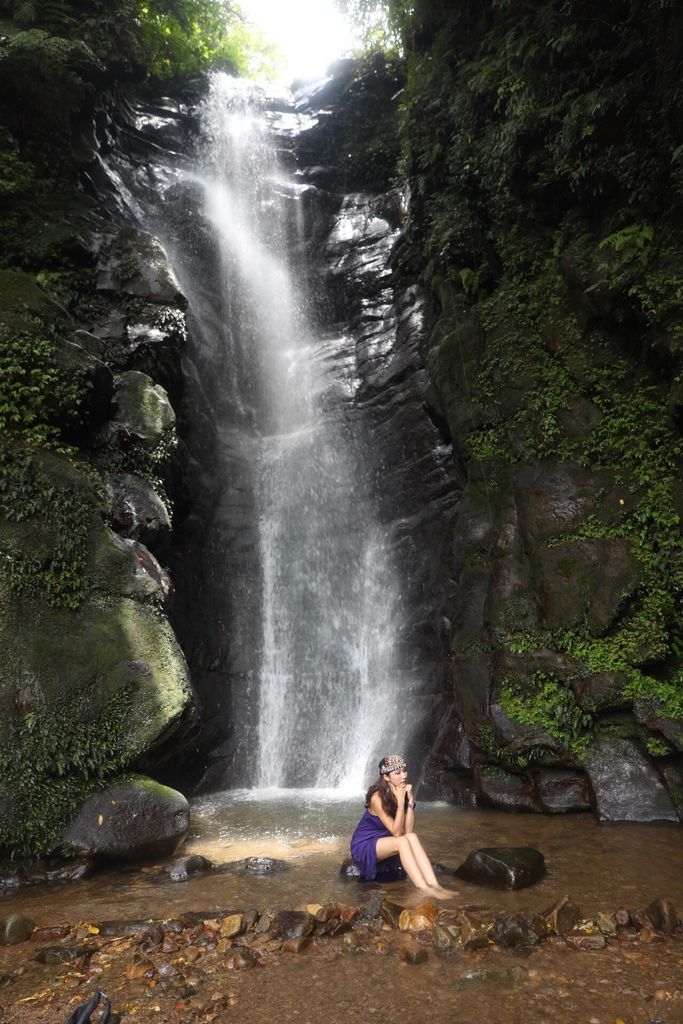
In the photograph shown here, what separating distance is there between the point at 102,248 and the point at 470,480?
8.26m

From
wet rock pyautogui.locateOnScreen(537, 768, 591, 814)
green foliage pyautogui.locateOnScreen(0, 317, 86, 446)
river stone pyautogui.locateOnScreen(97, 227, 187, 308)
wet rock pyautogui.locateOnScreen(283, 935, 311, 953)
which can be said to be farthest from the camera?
river stone pyautogui.locateOnScreen(97, 227, 187, 308)

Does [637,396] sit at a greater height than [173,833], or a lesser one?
greater

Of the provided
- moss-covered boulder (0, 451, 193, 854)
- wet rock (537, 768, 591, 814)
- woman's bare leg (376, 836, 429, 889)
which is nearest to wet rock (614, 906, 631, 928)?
woman's bare leg (376, 836, 429, 889)

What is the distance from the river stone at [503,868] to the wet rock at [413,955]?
1.25m

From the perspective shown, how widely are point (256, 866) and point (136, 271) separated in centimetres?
1053

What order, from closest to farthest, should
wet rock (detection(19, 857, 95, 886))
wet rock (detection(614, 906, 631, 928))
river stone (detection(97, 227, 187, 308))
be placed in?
wet rock (detection(614, 906, 631, 928)), wet rock (detection(19, 857, 95, 886)), river stone (detection(97, 227, 187, 308))

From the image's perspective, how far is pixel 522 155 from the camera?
1066 centimetres

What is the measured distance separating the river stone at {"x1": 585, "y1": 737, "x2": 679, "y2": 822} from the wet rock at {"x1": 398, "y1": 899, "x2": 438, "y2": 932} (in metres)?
3.38

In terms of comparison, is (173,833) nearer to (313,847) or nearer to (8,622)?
(313,847)

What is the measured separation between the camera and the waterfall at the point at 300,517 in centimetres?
1049

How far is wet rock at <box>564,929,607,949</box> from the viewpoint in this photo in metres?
3.84

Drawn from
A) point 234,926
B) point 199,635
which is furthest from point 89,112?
point 234,926

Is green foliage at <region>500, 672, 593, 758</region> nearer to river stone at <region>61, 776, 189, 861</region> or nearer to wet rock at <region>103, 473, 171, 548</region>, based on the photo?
river stone at <region>61, 776, 189, 861</region>

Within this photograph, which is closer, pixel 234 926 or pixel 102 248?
pixel 234 926
